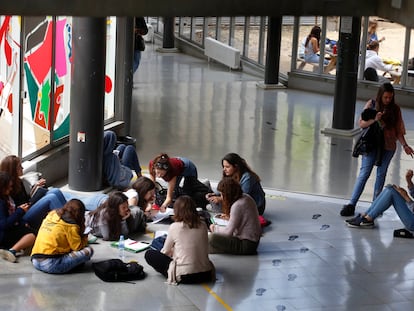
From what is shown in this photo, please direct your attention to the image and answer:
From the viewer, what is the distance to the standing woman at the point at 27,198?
34.7 ft

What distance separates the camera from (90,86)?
12.4m

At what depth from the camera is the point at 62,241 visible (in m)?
9.77

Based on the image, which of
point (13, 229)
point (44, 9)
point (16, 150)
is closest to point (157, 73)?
point (16, 150)

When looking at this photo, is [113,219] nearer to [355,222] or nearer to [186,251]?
[186,251]

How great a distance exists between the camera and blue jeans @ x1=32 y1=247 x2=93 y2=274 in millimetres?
9797

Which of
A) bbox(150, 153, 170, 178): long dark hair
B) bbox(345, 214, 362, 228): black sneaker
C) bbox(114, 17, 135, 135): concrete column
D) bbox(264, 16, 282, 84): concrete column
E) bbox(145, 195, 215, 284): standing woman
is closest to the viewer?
bbox(145, 195, 215, 284): standing woman

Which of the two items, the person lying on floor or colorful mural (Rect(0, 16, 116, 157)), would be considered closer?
the person lying on floor

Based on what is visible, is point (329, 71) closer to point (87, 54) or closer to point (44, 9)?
point (87, 54)

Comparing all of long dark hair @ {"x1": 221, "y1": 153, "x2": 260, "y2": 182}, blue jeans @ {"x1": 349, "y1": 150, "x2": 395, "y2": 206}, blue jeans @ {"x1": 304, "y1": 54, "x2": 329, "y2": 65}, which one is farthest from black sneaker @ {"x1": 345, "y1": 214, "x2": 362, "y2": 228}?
blue jeans @ {"x1": 304, "y1": 54, "x2": 329, "y2": 65}

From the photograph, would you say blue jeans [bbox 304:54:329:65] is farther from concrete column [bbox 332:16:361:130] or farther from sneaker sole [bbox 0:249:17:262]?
sneaker sole [bbox 0:249:17:262]

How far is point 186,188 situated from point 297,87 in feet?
37.8

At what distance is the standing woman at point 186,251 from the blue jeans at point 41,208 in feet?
5.25

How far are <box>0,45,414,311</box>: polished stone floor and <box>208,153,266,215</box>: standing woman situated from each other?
0.48m

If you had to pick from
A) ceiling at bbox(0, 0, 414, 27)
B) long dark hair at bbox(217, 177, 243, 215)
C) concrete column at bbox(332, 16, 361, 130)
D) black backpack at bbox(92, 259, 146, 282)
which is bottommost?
black backpack at bbox(92, 259, 146, 282)
